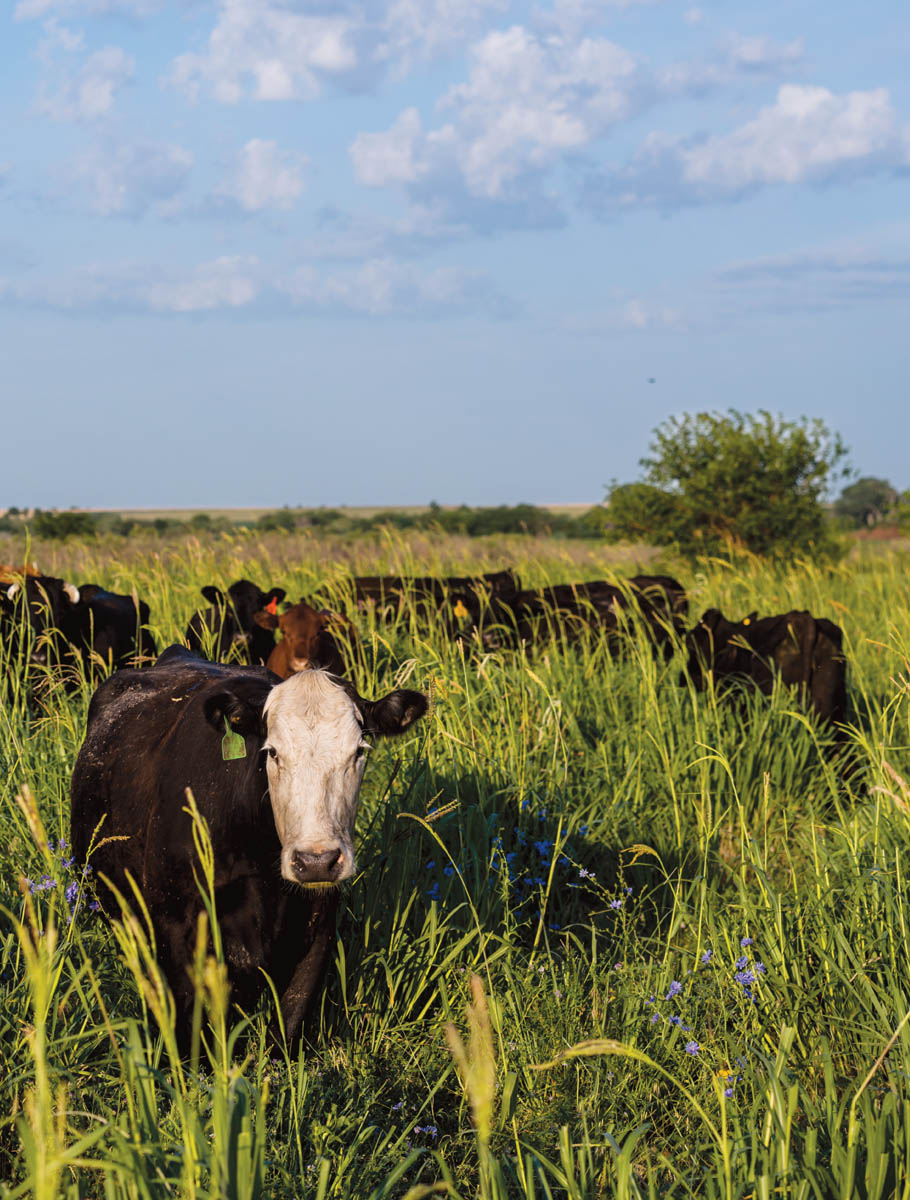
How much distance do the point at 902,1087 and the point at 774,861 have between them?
2644 mm

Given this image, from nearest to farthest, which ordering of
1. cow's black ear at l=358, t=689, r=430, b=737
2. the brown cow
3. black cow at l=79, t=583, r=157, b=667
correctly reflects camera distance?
cow's black ear at l=358, t=689, r=430, b=737 < the brown cow < black cow at l=79, t=583, r=157, b=667

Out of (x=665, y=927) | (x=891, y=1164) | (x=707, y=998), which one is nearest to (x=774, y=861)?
(x=665, y=927)

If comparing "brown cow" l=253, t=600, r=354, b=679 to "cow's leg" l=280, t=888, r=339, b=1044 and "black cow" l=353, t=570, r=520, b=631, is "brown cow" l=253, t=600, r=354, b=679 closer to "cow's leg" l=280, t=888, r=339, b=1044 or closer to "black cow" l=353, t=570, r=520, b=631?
"black cow" l=353, t=570, r=520, b=631

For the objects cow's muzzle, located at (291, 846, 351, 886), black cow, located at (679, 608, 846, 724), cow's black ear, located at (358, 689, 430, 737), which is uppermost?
cow's black ear, located at (358, 689, 430, 737)

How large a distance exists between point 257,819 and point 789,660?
4939 mm

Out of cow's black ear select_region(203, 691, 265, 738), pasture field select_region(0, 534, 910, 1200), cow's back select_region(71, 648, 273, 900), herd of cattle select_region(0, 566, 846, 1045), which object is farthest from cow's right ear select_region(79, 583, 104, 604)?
cow's black ear select_region(203, 691, 265, 738)

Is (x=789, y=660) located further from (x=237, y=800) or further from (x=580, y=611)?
(x=237, y=800)

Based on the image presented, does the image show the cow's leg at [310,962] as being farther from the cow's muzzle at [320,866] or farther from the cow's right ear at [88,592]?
the cow's right ear at [88,592]

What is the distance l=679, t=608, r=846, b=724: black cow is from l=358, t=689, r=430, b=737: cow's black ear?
12.7 feet

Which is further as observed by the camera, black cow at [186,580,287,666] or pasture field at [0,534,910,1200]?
black cow at [186,580,287,666]

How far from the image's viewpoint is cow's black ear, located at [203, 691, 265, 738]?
3541 millimetres

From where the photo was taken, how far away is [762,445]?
74.4ft

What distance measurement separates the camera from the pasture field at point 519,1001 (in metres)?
2.37

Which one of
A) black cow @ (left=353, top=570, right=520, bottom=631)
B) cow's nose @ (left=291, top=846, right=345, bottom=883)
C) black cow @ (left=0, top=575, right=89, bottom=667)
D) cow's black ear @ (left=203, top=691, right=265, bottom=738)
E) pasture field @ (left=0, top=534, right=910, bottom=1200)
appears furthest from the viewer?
black cow @ (left=353, top=570, right=520, bottom=631)
